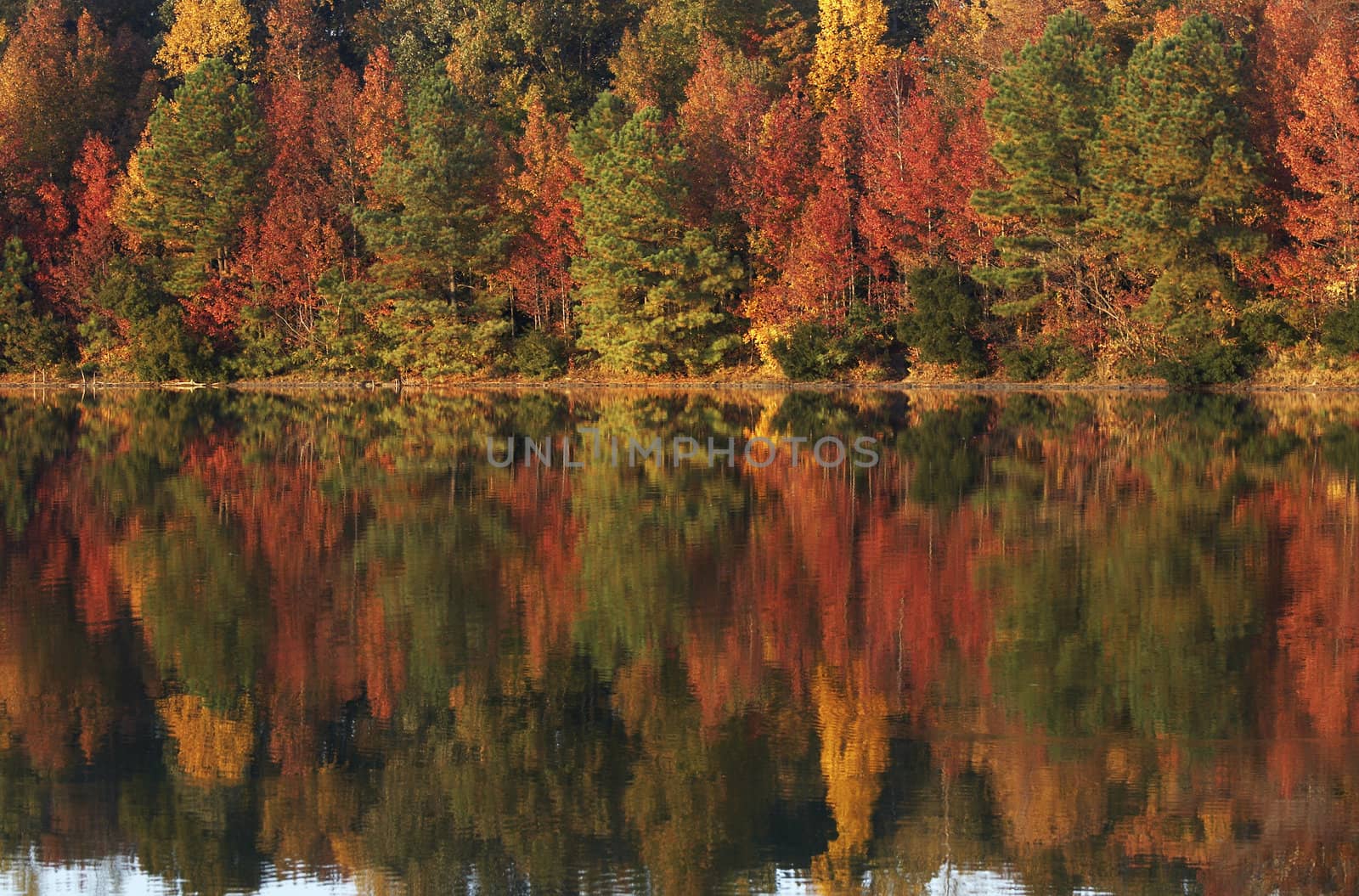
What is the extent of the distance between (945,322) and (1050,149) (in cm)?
553

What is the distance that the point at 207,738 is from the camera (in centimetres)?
948

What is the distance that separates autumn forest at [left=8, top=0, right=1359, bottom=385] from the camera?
41.5 metres

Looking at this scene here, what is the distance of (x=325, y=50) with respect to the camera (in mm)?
68250

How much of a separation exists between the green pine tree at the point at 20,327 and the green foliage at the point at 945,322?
1146 inches

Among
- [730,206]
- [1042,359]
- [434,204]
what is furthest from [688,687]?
[434,204]

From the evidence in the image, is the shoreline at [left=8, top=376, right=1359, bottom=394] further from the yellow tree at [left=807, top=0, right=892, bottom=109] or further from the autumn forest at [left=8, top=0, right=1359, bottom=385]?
the yellow tree at [left=807, top=0, right=892, bottom=109]

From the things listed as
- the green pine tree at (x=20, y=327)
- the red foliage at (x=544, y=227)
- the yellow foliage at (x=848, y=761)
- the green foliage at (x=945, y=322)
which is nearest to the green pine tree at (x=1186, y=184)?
the green foliage at (x=945, y=322)

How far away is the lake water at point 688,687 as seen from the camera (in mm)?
7805

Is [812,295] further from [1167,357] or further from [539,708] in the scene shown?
[539,708]

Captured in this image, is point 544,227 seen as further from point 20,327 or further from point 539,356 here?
point 20,327

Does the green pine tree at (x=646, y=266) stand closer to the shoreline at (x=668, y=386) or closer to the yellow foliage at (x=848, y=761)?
the shoreline at (x=668, y=386)

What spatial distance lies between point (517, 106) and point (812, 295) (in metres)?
19.6

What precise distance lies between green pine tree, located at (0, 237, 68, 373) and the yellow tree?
28.0 metres

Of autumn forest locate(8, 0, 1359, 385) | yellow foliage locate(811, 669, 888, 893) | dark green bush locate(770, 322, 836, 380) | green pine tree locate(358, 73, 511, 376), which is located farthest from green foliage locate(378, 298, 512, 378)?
yellow foliage locate(811, 669, 888, 893)
